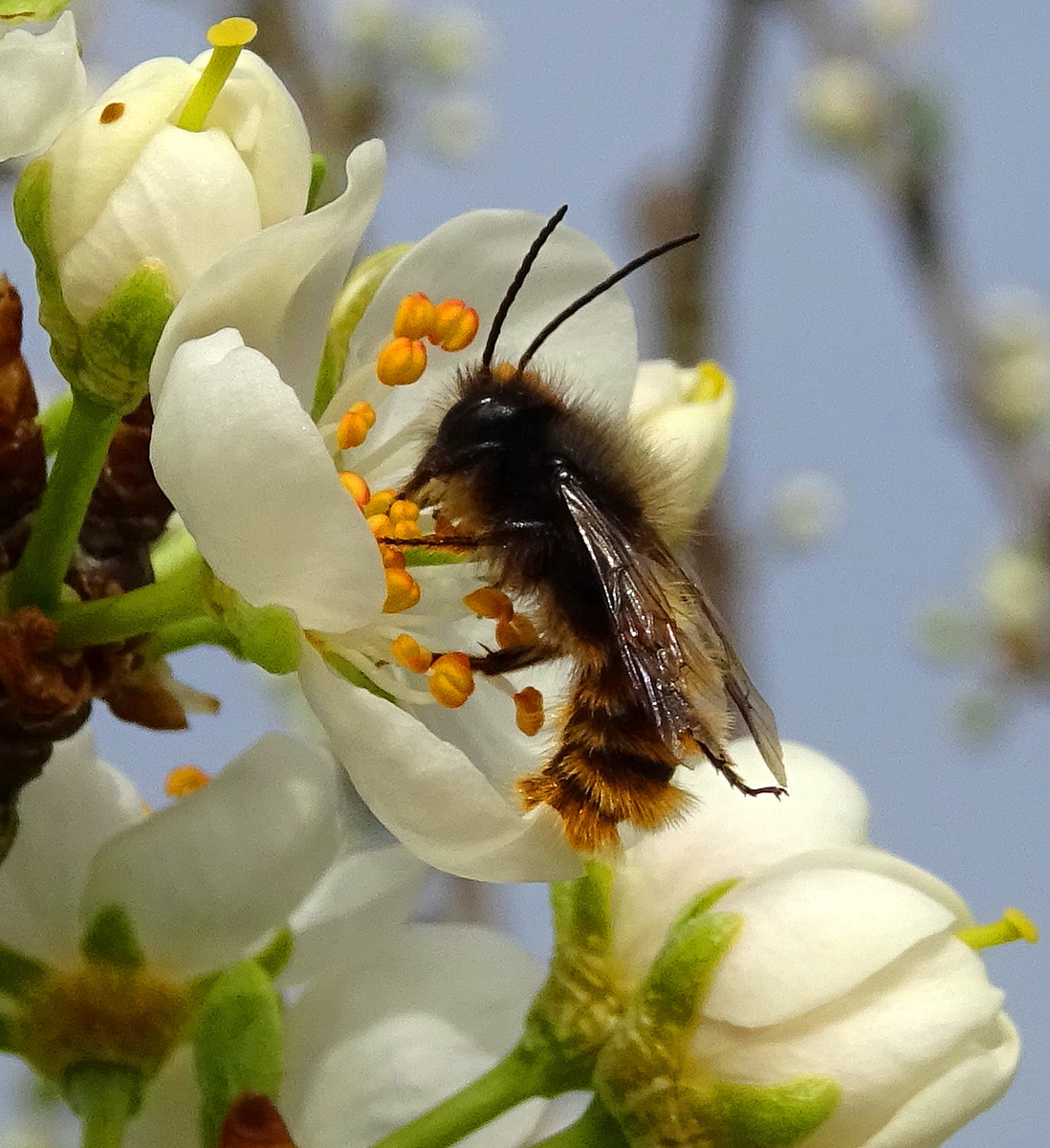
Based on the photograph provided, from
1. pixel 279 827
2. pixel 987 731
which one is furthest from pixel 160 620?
pixel 987 731

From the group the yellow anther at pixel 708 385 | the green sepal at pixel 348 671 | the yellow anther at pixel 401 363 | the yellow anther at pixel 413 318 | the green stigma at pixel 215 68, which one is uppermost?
the green stigma at pixel 215 68

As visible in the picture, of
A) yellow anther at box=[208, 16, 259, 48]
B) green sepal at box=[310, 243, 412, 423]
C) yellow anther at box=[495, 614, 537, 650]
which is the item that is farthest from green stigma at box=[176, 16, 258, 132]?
yellow anther at box=[495, 614, 537, 650]

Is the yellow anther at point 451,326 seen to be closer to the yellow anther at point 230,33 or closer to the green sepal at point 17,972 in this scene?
the yellow anther at point 230,33

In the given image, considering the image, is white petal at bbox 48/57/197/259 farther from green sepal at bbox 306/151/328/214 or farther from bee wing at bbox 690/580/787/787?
bee wing at bbox 690/580/787/787

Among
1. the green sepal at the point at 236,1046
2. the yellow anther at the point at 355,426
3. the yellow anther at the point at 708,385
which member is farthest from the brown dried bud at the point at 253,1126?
the yellow anther at the point at 708,385

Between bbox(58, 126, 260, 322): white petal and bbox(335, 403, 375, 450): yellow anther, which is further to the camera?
bbox(335, 403, 375, 450): yellow anther

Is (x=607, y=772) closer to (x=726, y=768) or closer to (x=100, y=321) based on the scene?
(x=726, y=768)

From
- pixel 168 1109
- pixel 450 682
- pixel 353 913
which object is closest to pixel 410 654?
pixel 450 682

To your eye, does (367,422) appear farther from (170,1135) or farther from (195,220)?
(170,1135)
